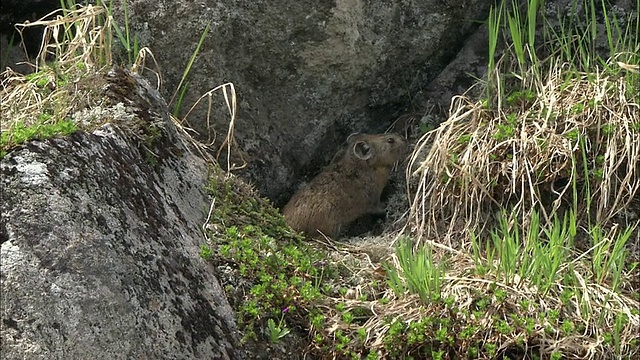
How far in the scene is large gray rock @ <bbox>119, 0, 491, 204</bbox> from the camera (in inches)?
264

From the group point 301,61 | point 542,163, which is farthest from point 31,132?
point 542,163

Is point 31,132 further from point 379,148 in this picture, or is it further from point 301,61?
point 379,148

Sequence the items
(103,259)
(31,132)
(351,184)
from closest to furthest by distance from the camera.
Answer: (103,259)
(31,132)
(351,184)

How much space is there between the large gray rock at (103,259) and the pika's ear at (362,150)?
239 cm

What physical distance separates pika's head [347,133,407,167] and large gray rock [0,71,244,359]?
239cm

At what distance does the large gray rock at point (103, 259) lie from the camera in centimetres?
394

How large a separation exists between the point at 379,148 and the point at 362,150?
0.14 m

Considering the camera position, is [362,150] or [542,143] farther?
[362,150]

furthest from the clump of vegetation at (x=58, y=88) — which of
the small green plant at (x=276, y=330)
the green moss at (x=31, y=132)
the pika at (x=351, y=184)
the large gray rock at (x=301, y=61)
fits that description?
the pika at (x=351, y=184)

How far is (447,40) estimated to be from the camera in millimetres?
7434

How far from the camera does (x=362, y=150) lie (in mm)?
7293

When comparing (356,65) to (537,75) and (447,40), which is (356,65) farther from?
(537,75)

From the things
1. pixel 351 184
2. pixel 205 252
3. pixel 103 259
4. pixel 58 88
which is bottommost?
pixel 351 184

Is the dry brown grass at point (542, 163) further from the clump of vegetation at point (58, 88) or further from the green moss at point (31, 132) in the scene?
the green moss at point (31, 132)
